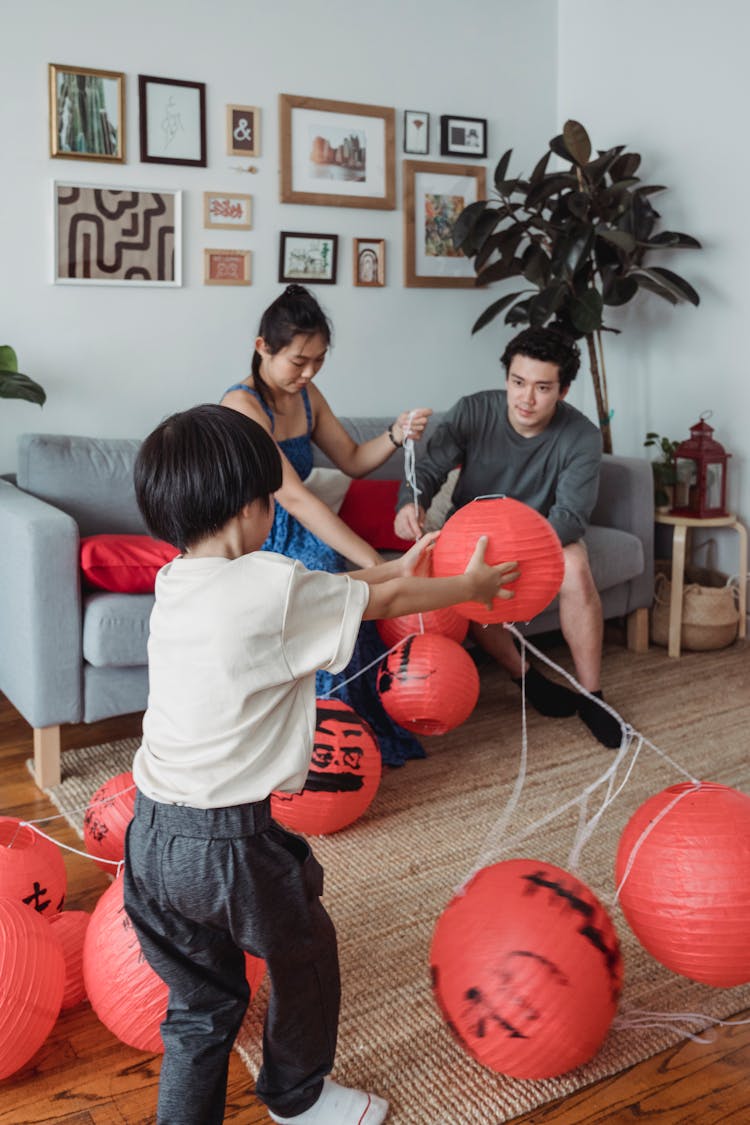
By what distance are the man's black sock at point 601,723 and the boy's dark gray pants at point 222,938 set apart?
5.01 feet

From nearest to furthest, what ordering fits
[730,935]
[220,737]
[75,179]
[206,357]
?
[220,737] < [730,935] < [75,179] < [206,357]

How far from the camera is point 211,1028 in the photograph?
1.29 m

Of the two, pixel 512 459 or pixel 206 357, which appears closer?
pixel 512 459

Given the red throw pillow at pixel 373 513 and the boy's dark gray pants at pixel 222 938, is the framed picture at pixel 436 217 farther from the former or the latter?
the boy's dark gray pants at pixel 222 938

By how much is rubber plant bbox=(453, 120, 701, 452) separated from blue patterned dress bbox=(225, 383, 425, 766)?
1298mm

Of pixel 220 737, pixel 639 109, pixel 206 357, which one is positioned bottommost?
pixel 220 737

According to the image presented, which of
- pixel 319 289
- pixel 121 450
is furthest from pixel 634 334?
pixel 121 450

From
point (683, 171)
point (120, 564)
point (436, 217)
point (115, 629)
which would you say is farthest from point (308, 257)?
point (115, 629)

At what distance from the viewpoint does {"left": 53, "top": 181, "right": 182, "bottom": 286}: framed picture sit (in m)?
3.15

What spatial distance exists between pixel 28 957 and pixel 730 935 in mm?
984

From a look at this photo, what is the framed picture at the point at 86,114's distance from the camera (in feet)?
10.1

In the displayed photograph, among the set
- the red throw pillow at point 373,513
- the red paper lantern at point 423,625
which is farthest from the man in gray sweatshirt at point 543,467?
the red paper lantern at point 423,625

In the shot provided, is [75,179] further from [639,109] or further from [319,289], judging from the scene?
[639,109]

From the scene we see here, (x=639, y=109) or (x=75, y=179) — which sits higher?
(x=639, y=109)
